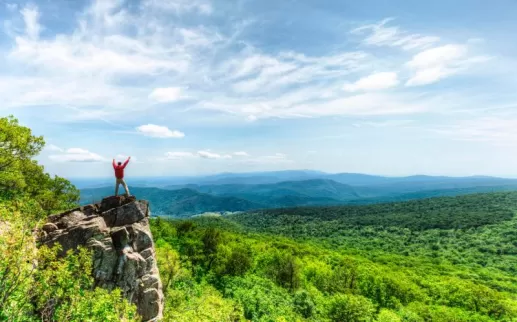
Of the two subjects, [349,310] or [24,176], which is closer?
[24,176]

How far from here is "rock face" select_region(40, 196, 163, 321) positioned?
1138 inches

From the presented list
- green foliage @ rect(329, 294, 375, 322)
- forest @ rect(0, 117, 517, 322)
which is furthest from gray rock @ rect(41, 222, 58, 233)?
green foliage @ rect(329, 294, 375, 322)

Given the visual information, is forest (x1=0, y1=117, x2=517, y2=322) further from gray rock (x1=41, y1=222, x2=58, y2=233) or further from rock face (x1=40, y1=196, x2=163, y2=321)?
rock face (x1=40, y1=196, x2=163, y2=321)

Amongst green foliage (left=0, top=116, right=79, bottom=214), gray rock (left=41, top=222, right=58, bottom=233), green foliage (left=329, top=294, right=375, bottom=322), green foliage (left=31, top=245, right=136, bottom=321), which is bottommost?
A: green foliage (left=329, top=294, right=375, bottom=322)

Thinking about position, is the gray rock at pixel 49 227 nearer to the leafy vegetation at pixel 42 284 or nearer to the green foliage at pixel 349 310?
the leafy vegetation at pixel 42 284

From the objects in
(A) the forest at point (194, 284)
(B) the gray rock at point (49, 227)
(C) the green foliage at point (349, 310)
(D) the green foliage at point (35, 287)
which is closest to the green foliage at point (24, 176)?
(A) the forest at point (194, 284)

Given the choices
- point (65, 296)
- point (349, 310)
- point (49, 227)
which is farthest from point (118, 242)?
point (349, 310)

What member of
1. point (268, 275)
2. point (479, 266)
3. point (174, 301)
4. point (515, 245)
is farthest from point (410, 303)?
point (515, 245)

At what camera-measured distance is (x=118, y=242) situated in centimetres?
3080

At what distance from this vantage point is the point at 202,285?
65.5 m

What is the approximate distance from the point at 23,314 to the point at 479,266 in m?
214

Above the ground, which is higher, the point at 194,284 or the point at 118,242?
the point at 118,242

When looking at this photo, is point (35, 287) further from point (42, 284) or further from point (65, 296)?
point (65, 296)

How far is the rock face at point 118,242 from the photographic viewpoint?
1138 inches
